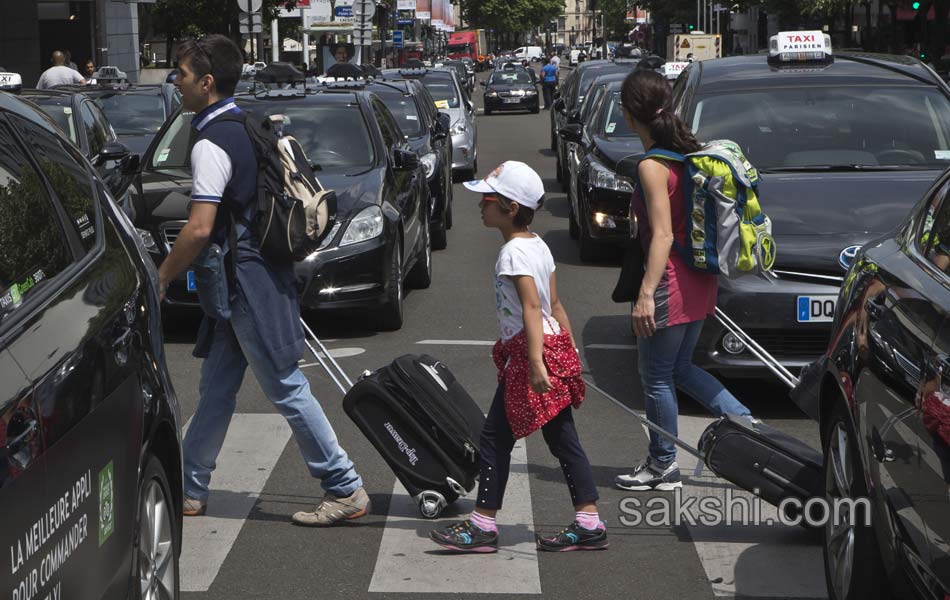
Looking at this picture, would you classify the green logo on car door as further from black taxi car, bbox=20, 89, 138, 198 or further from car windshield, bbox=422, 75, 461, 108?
car windshield, bbox=422, 75, 461, 108

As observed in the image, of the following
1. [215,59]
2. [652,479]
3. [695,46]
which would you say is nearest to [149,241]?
[215,59]

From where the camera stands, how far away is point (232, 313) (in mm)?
5961

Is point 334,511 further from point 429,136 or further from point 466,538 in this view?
point 429,136

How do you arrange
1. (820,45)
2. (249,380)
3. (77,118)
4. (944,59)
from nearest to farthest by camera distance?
(249,380) < (820,45) < (77,118) < (944,59)

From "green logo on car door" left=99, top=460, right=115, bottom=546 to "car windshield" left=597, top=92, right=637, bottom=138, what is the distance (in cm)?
1266

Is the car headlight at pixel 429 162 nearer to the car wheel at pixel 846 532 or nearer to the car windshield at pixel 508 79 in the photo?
the car wheel at pixel 846 532

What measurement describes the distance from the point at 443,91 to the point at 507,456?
834 inches

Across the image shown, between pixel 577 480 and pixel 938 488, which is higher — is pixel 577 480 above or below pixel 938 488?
below

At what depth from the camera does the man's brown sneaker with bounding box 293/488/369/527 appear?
241 inches

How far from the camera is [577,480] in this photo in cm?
573

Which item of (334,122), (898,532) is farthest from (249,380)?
(898,532)

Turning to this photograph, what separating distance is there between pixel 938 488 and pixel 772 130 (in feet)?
19.2

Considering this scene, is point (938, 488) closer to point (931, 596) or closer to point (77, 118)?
point (931, 596)

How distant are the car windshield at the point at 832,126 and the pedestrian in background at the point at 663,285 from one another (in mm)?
2782
